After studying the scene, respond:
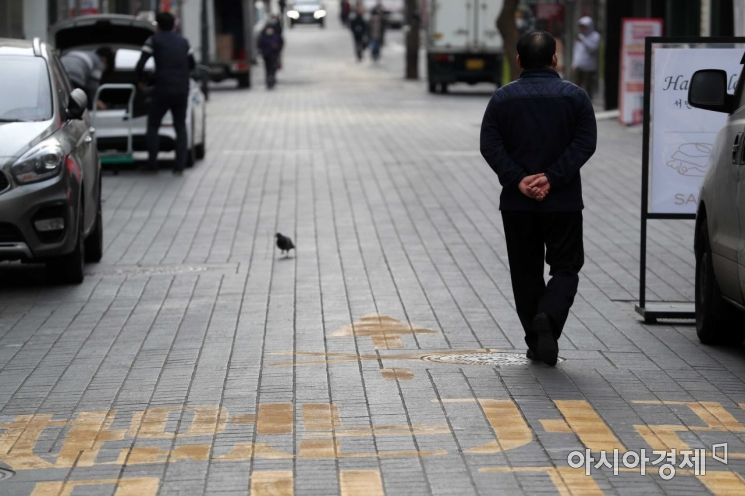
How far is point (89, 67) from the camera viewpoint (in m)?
21.4

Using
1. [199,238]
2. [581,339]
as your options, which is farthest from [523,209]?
[199,238]

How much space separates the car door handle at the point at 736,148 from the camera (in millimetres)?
9188

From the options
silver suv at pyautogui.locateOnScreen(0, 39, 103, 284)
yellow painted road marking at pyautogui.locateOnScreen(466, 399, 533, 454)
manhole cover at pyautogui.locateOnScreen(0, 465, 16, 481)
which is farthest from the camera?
silver suv at pyautogui.locateOnScreen(0, 39, 103, 284)

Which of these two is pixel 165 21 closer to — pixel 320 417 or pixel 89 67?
pixel 89 67

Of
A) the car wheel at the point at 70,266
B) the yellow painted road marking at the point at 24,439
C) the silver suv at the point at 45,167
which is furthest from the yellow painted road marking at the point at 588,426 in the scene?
the car wheel at the point at 70,266

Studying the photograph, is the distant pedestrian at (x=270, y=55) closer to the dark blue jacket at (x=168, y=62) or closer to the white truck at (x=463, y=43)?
the white truck at (x=463, y=43)

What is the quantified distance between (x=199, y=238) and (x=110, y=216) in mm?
2079

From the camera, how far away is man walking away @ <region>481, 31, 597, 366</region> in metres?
8.91

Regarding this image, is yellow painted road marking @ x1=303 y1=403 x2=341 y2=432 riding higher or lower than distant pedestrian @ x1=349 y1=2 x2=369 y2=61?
higher

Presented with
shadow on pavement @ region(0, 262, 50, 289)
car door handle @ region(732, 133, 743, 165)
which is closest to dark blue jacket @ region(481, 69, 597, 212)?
car door handle @ region(732, 133, 743, 165)

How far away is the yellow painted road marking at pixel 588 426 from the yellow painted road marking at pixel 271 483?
1.26m

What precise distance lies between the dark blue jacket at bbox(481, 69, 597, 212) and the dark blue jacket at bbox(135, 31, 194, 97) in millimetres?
12332

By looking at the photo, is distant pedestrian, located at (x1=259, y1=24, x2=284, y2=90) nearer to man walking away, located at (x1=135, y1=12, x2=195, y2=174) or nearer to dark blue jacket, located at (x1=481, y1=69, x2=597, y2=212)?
man walking away, located at (x1=135, y1=12, x2=195, y2=174)

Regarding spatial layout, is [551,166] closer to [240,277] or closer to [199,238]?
[240,277]
